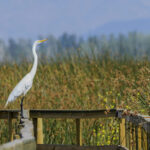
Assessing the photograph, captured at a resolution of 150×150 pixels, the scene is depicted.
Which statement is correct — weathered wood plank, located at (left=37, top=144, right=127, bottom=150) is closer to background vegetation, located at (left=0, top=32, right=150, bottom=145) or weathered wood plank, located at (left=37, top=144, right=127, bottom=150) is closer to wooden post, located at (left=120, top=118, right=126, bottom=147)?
wooden post, located at (left=120, top=118, right=126, bottom=147)

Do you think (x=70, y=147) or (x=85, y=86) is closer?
(x=70, y=147)

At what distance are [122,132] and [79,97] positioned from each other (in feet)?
8.33

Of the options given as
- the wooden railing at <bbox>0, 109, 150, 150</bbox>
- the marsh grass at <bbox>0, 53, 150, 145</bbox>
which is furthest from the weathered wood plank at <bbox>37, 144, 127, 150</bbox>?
the marsh grass at <bbox>0, 53, 150, 145</bbox>

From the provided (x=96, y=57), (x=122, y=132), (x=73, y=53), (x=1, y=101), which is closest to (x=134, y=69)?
(x=96, y=57)

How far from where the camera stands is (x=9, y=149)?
1931 mm

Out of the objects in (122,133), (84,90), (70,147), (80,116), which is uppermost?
(84,90)

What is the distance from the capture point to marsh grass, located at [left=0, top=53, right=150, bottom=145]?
17.3 ft

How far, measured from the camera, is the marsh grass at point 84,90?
5281mm

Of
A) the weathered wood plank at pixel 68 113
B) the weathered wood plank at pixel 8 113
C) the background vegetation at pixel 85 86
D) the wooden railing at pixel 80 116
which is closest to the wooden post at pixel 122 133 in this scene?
the wooden railing at pixel 80 116

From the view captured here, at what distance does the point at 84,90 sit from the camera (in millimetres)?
7617

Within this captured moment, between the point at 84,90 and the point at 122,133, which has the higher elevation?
the point at 84,90

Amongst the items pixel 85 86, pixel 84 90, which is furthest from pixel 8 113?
A: pixel 85 86

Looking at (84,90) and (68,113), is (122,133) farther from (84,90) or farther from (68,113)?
(84,90)

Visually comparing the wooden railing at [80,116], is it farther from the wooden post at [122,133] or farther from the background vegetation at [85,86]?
the background vegetation at [85,86]
